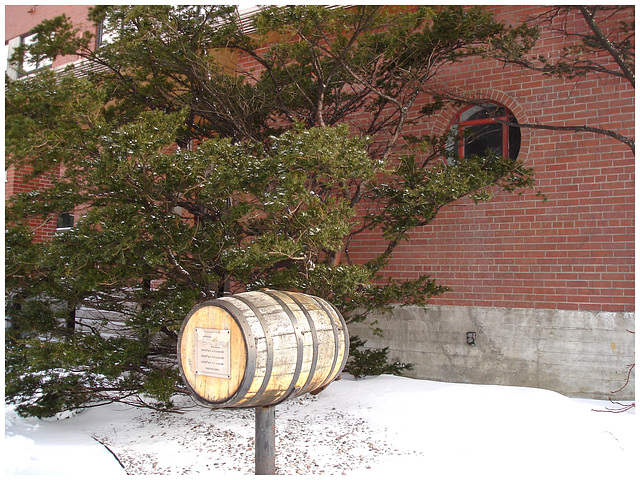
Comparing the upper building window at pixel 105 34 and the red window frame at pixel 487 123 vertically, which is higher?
the upper building window at pixel 105 34

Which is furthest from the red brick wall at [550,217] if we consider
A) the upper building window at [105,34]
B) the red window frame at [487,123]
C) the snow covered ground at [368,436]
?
the upper building window at [105,34]

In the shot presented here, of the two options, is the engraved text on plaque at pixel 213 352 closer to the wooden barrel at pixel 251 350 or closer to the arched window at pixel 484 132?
the wooden barrel at pixel 251 350

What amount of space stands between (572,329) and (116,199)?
5979 millimetres

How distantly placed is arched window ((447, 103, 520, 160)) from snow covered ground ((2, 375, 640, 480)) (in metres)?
3.50

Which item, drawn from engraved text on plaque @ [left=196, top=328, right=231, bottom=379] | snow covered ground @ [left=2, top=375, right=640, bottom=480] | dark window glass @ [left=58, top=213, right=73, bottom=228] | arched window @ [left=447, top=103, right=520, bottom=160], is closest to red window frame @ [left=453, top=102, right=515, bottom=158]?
arched window @ [left=447, top=103, right=520, bottom=160]

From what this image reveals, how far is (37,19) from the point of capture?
15688 millimetres

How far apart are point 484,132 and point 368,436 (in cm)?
489

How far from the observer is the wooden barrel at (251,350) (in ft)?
10.8

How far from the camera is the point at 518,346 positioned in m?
7.22

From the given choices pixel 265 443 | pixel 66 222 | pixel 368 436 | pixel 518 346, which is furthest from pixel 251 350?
pixel 66 222

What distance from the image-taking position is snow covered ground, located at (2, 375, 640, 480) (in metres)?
4.68

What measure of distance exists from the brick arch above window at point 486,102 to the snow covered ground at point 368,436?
352cm

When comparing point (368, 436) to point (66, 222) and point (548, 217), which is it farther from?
point (66, 222)

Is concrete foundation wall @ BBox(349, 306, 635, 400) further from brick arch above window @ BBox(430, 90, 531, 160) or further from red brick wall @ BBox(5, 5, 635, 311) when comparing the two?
brick arch above window @ BBox(430, 90, 531, 160)
